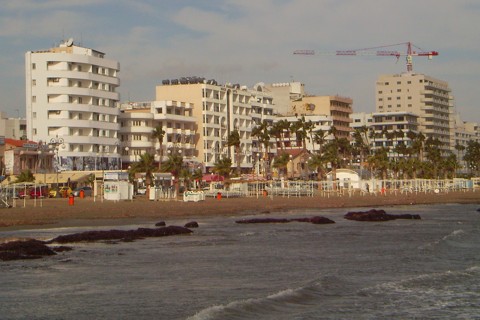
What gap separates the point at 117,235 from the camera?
133 ft

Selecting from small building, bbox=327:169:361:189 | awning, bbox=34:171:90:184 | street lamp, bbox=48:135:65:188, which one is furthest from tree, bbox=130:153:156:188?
small building, bbox=327:169:361:189

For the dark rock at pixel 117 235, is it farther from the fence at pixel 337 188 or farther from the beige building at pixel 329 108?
the beige building at pixel 329 108

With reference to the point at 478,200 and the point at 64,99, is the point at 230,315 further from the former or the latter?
the point at 64,99

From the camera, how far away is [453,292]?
22.4m

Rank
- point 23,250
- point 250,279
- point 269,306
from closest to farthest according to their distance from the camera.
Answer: point 269,306 → point 250,279 → point 23,250

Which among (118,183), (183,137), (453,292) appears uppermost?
(183,137)

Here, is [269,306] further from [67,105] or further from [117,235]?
[67,105]

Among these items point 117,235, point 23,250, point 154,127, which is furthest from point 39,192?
point 23,250

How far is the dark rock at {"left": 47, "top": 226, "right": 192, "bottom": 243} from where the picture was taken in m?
37.6

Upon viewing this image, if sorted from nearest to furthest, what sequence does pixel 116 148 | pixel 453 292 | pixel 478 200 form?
1. pixel 453 292
2. pixel 478 200
3. pixel 116 148

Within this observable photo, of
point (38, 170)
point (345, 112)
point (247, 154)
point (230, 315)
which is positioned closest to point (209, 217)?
point (230, 315)

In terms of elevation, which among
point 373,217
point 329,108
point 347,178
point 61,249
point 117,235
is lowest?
point 61,249

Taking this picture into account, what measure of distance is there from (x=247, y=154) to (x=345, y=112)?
4648 centimetres

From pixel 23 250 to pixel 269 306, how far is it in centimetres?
1434
